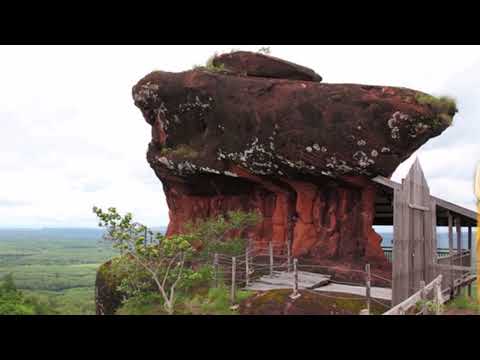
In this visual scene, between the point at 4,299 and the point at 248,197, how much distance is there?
992 centimetres

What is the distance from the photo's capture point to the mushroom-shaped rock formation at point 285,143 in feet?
50.4

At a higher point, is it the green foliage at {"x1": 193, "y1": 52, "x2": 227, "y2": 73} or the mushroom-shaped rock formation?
the green foliage at {"x1": 193, "y1": 52, "x2": 227, "y2": 73}

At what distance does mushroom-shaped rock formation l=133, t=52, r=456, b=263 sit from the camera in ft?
50.4

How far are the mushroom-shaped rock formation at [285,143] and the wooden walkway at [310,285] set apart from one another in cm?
148

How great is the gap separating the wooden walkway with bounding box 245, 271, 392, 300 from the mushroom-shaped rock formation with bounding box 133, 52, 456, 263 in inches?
58.3

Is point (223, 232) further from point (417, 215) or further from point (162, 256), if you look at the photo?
point (417, 215)

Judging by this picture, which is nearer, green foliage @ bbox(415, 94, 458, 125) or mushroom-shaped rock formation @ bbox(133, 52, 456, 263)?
green foliage @ bbox(415, 94, 458, 125)

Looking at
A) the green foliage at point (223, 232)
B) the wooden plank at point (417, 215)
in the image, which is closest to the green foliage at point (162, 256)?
the green foliage at point (223, 232)

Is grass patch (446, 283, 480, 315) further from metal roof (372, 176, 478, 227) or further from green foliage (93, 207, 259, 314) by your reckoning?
green foliage (93, 207, 259, 314)

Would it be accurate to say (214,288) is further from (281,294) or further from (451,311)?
(451,311)

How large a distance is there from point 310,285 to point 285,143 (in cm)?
492

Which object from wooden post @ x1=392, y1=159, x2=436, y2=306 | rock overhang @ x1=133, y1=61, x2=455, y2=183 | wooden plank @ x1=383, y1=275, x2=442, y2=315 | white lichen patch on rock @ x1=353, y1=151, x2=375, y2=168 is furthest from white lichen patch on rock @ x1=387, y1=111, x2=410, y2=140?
wooden plank @ x1=383, y1=275, x2=442, y2=315

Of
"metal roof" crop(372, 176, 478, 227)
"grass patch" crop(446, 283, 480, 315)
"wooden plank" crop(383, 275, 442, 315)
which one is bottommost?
"grass patch" crop(446, 283, 480, 315)

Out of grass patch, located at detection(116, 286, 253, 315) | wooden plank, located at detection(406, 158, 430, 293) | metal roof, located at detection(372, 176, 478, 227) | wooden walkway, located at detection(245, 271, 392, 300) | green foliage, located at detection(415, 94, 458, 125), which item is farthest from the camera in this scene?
green foliage, located at detection(415, 94, 458, 125)
